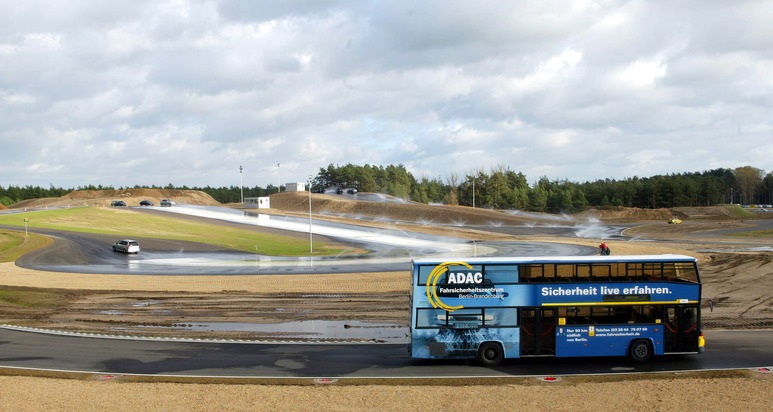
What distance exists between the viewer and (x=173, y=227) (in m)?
89.6

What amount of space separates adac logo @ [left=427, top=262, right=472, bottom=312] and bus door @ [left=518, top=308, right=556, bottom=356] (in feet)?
7.98

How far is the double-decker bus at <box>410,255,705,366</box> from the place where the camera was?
2184 cm

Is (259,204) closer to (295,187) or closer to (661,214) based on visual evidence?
(295,187)

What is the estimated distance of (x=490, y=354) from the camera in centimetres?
2205

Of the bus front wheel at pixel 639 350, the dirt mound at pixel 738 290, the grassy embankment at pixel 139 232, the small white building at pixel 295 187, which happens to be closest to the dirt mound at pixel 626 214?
the small white building at pixel 295 187

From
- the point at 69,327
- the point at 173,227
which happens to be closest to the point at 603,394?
the point at 69,327

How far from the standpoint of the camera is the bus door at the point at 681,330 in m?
22.0

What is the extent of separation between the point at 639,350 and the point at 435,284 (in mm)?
7693

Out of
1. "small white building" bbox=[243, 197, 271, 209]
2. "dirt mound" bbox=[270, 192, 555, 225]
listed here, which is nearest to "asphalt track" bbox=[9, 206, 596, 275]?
"dirt mound" bbox=[270, 192, 555, 225]

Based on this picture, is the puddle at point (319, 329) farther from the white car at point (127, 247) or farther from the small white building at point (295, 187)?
the small white building at point (295, 187)

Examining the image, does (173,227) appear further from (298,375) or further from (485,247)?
(298,375)

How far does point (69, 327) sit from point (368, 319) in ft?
48.1

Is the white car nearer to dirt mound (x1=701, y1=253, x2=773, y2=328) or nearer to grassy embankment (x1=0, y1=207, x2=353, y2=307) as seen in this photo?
grassy embankment (x1=0, y1=207, x2=353, y2=307)

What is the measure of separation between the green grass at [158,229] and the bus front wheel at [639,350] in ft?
157
